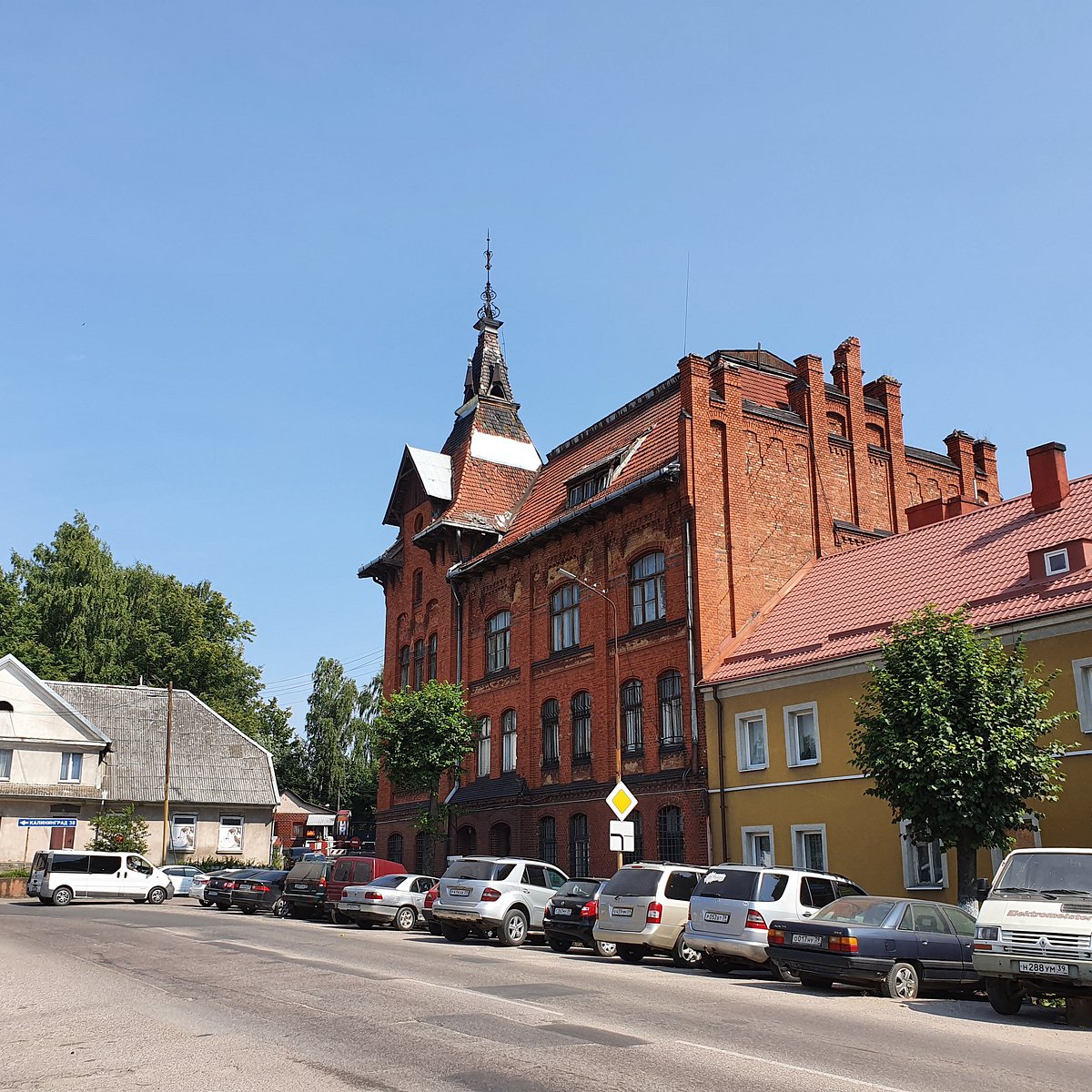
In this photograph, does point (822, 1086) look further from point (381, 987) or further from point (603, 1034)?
point (381, 987)

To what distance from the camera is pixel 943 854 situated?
22.5 metres

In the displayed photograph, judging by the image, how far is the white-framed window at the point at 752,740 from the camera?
27.0m

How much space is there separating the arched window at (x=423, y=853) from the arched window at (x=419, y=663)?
575 cm

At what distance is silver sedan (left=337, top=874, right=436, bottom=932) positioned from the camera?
2631cm

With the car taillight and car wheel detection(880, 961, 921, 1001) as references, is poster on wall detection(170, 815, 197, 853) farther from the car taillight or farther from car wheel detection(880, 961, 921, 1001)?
car wheel detection(880, 961, 921, 1001)

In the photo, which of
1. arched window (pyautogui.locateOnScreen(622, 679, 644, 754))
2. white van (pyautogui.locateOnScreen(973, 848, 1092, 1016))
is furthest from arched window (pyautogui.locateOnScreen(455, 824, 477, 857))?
white van (pyautogui.locateOnScreen(973, 848, 1092, 1016))

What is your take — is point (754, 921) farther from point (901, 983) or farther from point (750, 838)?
point (750, 838)

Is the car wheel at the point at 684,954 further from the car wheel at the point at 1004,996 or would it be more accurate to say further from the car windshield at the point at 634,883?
the car wheel at the point at 1004,996

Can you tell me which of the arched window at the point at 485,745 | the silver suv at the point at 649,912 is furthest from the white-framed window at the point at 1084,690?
the arched window at the point at 485,745

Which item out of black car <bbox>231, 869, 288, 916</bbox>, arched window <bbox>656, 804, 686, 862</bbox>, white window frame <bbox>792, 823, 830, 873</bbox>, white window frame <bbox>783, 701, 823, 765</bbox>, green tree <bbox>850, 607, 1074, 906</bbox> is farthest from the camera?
black car <bbox>231, 869, 288, 916</bbox>

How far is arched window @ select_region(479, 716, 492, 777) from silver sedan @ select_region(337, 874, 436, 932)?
35.5ft

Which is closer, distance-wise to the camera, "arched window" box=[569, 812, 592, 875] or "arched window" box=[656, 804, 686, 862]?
"arched window" box=[656, 804, 686, 862]

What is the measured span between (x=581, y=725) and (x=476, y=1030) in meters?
23.4

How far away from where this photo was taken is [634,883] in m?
19.2
